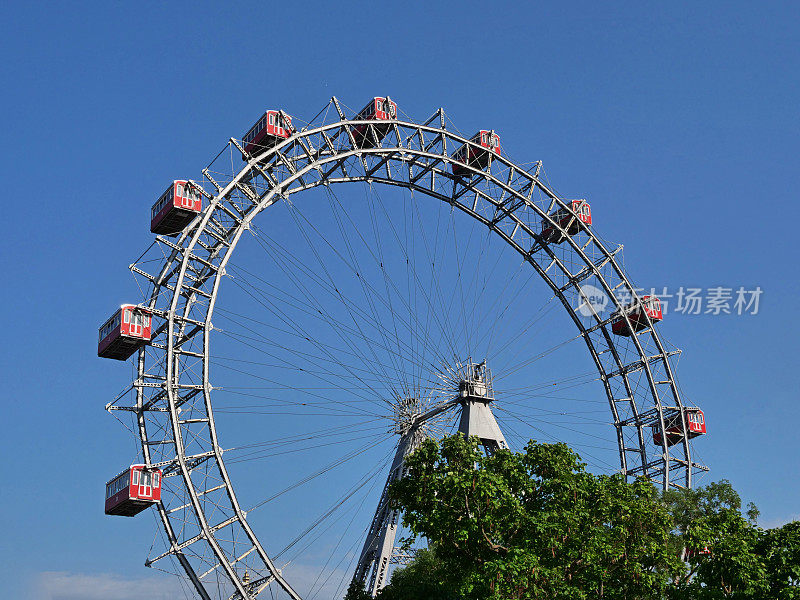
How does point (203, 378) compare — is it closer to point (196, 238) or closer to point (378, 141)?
point (196, 238)

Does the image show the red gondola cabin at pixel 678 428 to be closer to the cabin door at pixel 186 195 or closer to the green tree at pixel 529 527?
the green tree at pixel 529 527

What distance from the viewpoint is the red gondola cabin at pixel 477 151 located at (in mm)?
56875

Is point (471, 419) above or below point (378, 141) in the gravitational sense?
below

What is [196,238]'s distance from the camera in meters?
46.5

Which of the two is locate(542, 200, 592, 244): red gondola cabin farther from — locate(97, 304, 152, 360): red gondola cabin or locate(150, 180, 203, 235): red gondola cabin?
locate(97, 304, 152, 360): red gondola cabin

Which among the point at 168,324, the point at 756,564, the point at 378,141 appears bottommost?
the point at 756,564

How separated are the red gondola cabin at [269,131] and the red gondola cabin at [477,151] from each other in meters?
11.1

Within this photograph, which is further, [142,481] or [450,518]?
[142,481]

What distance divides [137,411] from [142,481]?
11.5 feet

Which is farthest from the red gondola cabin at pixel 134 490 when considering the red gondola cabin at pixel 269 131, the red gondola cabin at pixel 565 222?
the red gondola cabin at pixel 565 222

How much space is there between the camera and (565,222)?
62.3 meters

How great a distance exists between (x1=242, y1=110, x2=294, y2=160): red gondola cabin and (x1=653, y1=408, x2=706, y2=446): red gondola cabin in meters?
31.8

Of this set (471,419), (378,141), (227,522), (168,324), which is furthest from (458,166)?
(227,522)

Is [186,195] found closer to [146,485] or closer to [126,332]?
[126,332]
